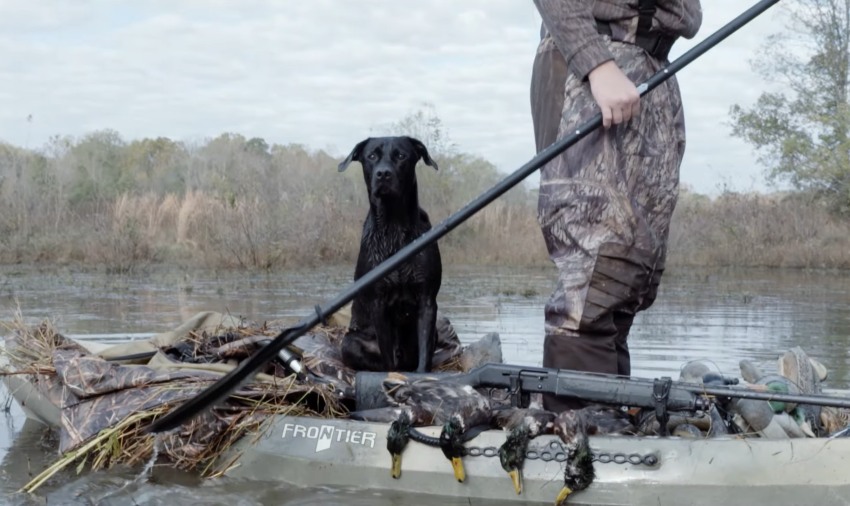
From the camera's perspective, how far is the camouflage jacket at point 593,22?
153 inches

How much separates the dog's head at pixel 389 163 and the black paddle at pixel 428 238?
5.46 feet

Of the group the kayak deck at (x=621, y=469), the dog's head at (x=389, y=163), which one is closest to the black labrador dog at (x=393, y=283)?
the dog's head at (x=389, y=163)

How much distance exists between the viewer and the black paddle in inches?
150

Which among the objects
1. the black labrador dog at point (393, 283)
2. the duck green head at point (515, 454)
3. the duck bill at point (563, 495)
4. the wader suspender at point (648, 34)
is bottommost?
the duck bill at point (563, 495)

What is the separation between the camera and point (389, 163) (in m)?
5.71

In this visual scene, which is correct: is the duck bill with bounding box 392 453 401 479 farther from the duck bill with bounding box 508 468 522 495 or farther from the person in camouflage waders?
the person in camouflage waders

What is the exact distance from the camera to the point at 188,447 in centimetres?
426

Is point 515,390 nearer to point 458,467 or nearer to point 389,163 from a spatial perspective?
point 458,467

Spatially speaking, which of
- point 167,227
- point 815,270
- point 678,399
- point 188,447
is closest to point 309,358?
point 188,447

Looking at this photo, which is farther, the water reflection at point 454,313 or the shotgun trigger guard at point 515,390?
the water reflection at point 454,313

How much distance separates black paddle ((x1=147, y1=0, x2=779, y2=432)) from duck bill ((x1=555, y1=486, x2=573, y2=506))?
103 centimetres

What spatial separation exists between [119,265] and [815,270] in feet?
41.4

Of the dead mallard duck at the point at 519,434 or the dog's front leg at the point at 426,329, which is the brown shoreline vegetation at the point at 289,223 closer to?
the dog's front leg at the point at 426,329

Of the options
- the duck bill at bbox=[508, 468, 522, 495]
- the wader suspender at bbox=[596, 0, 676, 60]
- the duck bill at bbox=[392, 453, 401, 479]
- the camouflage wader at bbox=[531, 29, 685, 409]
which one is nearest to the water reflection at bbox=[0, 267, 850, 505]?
the duck bill at bbox=[392, 453, 401, 479]
